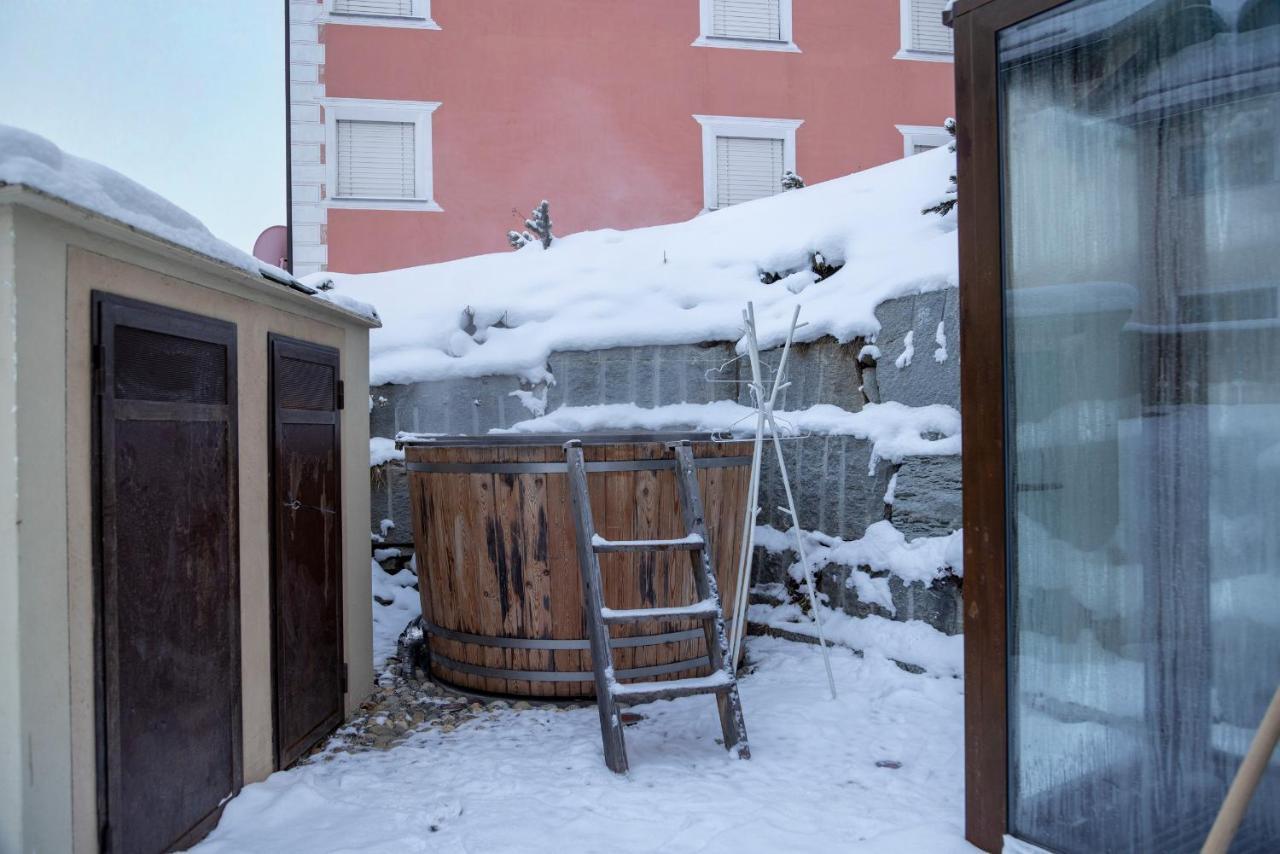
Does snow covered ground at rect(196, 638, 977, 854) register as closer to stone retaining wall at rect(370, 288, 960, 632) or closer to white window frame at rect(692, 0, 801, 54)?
stone retaining wall at rect(370, 288, 960, 632)

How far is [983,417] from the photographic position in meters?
2.60

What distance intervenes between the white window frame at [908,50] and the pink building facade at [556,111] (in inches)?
1.7

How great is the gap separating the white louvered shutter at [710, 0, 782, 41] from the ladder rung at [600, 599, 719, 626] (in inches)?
408

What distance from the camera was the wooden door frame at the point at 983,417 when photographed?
255 centimetres

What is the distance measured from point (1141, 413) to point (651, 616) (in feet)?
6.07

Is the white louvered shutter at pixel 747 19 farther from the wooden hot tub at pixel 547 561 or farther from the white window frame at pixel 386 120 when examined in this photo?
the wooden hot tub at pixel 547 561

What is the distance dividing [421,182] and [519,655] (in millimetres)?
8479

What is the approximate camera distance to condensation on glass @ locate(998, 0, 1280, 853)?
211cm

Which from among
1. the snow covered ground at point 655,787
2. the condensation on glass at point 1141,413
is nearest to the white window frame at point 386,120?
the snow covered ground at point 655,787

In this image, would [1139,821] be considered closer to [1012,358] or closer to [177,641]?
[1012,358]

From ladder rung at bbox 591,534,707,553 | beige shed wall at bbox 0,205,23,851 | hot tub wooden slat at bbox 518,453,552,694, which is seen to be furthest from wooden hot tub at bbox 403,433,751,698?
beige shed wall at bbox 0,205,23,851

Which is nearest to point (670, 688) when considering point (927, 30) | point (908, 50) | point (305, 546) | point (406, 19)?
point (305, 546)

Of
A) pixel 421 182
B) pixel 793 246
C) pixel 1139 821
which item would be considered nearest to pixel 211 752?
pixel 1139 821

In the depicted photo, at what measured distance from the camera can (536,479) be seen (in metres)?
4.05
